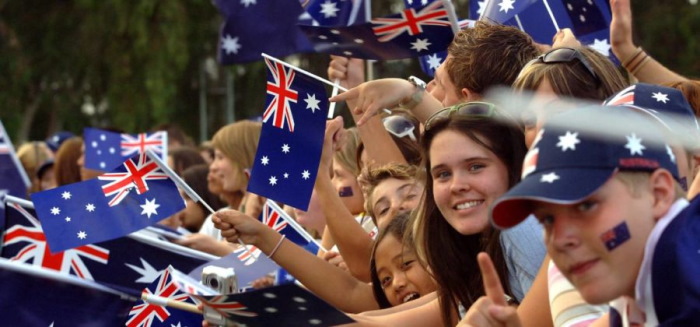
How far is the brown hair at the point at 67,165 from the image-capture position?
9.73m

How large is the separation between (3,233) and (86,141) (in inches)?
154

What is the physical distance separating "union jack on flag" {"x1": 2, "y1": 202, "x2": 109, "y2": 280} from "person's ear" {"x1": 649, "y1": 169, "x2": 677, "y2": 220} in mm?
3500

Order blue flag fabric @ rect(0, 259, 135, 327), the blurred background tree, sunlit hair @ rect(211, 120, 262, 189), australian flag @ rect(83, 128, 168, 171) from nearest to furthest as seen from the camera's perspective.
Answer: blue flag fabric @ rect(0, 259, 135, 327), sunlit hair @ rect(211, 120, 262, 189), australian flag @ rect(83, 128, 168, 171), the blurred background tree

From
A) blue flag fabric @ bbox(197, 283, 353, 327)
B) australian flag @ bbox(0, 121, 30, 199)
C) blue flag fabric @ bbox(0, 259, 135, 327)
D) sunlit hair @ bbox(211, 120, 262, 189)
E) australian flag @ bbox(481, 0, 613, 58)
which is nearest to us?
blue flag fabric @ bbox(197, 283, 353, 327)

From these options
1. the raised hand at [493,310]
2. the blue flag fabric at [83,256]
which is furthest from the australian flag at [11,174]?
the raised hand at [493,310]

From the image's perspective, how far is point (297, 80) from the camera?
209 inches

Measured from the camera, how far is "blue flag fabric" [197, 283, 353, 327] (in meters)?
2.96

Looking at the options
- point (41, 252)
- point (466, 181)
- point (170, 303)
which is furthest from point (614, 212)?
point (41, 252)

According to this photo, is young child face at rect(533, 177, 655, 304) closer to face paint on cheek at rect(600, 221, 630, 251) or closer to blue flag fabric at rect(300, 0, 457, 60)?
face paint on cheek at rect(600, 221, 630, 251)

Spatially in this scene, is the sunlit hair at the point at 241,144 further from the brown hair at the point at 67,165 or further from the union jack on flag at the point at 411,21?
the union jack on flag at the point at 411,21

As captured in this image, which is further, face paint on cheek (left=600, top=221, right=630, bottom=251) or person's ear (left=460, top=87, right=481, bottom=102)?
person's ear (left=460, top=87, right=481, bottom=102)

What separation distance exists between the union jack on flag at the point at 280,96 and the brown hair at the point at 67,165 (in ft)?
15.4

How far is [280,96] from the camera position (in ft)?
17.3

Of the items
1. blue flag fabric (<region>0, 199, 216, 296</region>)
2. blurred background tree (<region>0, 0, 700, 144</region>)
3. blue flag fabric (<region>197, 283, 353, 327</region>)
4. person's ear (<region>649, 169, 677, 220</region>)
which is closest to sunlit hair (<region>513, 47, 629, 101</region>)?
blue flag fabric (<region>197, 283, 353, 327</region>)
